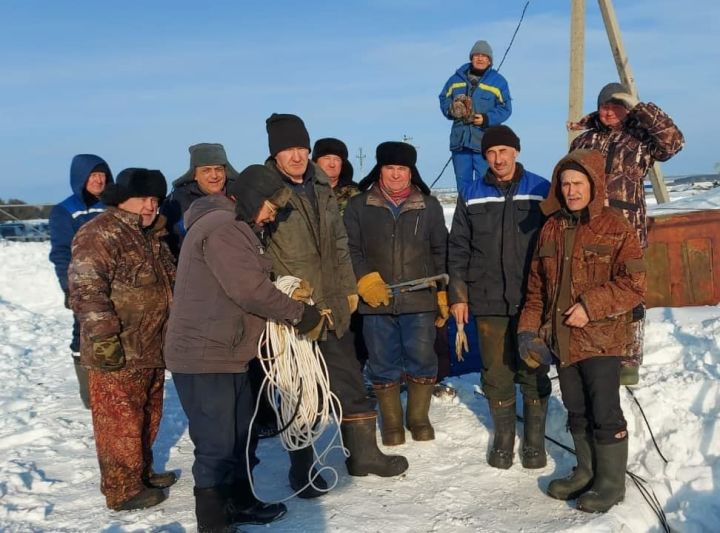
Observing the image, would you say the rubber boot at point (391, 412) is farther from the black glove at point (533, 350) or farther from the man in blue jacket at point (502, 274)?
the black glove at point (533, 350)

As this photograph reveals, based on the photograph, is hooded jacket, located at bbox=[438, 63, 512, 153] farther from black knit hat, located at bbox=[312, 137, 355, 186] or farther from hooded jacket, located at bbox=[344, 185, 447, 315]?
hooded jacket, located at bbox=[344, 185, 447, 315]

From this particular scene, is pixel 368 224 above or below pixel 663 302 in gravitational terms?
above

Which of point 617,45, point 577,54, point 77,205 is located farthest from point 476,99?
point 77,205

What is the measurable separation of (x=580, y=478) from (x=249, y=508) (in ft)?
6.11

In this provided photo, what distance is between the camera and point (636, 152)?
13.6ft

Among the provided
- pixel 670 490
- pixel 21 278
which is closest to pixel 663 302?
pixel 670 490

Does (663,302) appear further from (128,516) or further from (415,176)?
(128,516)

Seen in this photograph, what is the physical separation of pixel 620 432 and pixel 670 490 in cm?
54

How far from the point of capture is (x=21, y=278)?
1241 centimetres

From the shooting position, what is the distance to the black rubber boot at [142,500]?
359 cm

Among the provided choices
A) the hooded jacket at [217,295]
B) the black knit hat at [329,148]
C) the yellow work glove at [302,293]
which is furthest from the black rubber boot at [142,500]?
the black knit hat at [329,148]

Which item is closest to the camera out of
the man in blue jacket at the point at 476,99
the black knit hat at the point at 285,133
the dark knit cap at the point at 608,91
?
the black knit hat at the point at 285,133

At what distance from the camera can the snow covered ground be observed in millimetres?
3332

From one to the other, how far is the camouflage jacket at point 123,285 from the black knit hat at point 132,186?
86 millimetres
